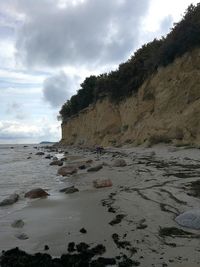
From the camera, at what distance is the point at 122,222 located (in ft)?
27.4

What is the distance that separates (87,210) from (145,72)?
32.8m

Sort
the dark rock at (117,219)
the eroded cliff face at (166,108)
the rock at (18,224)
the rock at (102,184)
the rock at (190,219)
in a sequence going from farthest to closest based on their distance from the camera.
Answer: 1. the eroded cliff face at (166,108)
2. the rock at (102,184)
3. the rock at (18,224)
4. the dark rock at (117,219)
5. the rock at (190,219)

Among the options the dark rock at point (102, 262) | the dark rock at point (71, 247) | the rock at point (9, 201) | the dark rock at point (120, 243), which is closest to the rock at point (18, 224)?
the dark rock at point (71, 247)

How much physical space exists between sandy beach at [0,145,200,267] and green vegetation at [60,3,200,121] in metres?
18.7

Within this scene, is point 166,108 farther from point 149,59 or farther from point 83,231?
point 83,231

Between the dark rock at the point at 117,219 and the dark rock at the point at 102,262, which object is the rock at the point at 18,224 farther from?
the dark rock at the point at 102,262

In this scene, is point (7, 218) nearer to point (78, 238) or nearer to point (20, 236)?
point (20, 236)

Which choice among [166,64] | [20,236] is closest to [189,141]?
[166,64]

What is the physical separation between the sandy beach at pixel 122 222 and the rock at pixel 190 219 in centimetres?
11

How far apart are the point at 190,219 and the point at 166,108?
24.9 m

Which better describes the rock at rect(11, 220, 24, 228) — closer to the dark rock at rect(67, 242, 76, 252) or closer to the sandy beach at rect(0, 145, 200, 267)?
the sandy beach at rect(0, 145, 200, 267)

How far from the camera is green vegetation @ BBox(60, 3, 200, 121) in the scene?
30219 millimetres

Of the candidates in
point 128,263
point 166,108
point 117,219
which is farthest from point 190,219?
point 166,108

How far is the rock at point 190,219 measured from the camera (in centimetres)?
737
